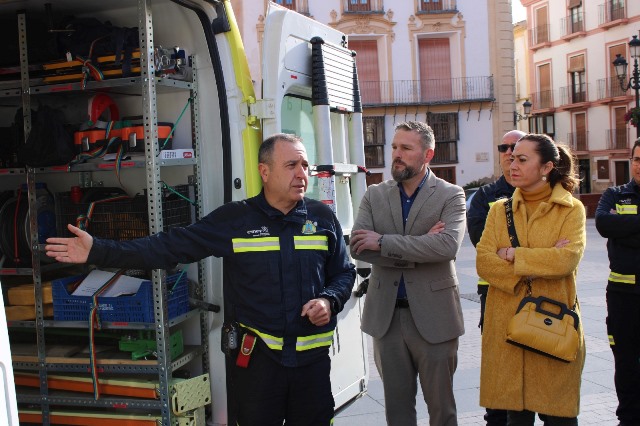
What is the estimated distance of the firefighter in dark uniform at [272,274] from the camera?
10.6 feet

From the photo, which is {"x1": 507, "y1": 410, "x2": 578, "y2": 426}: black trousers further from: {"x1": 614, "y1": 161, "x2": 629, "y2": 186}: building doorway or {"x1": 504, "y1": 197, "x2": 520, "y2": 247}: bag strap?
{"x1": 614, "y1": 161, "x2": 629, "y2": 186}: building doorway

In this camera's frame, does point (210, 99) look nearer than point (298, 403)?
No

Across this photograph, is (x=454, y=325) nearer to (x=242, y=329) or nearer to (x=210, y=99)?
(x=242, y=329)

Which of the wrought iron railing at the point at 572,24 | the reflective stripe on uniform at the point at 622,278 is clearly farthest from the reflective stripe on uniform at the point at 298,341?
the wrought iron railing at the point at 572,24

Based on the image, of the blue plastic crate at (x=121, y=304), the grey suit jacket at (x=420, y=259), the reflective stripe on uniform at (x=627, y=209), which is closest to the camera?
the grey suit jacket at (x=420, y=259)

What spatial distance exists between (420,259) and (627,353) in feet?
5.93

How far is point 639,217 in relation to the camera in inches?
179

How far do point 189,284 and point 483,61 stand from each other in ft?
98.3

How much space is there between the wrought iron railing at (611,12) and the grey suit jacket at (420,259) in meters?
37.5

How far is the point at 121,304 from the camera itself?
3.91 m

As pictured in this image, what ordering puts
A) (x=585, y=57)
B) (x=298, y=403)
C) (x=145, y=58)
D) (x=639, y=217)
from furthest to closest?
(x=585, y=57)
(x=639, y=217)
(x=145, y=58)
(x=298, y=403)

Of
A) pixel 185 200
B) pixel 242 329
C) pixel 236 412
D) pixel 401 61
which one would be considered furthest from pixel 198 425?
pixel 401 61

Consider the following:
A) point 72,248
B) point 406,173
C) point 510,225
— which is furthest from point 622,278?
point 72,248

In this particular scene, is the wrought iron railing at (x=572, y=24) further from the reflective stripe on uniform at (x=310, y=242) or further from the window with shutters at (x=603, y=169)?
the reflective stripe on uniform at (x=310, y=242)
